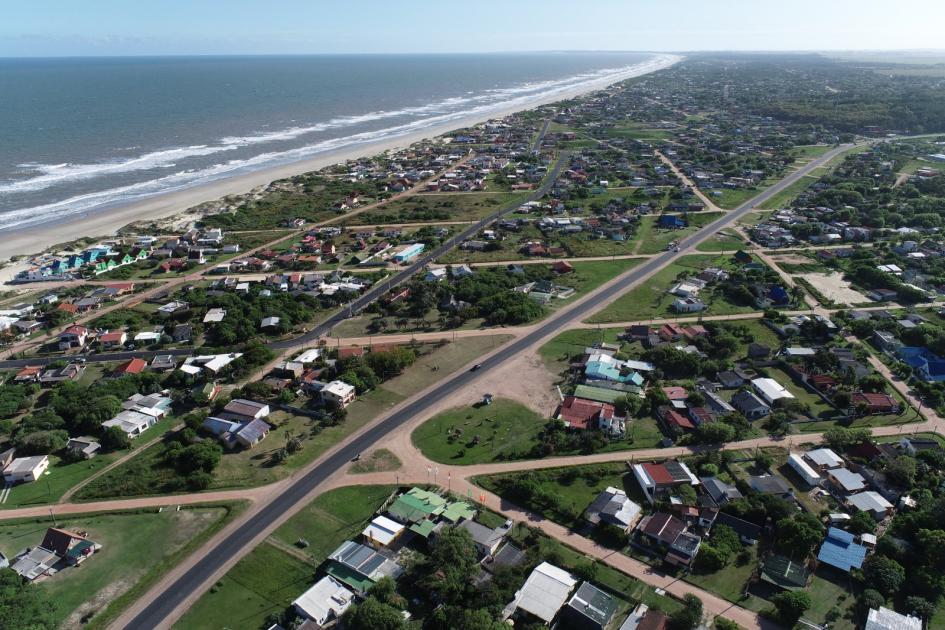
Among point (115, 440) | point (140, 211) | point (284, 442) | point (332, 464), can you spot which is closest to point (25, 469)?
point (115, 440)

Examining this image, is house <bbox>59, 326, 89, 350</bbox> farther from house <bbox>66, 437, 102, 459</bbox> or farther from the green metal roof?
the green metal roof

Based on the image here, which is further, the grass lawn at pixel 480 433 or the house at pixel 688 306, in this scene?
the house at pixel 688 306

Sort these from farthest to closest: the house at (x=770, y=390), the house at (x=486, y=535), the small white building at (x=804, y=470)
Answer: the house at (x=770, y=390) < the small white building at (x=804, y=470) < the house at (x=486, y=535)

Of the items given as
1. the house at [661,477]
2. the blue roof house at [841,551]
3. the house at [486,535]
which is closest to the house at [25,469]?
the house at [486,535]

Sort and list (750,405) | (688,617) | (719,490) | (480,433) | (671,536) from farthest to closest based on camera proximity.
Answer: (750,405) < (480,433) < (719,490) < (671,536) < (688,617)

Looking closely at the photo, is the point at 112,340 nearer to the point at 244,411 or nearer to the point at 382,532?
the point at 244,411

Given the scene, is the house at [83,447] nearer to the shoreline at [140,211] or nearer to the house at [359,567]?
the house at [359,567]

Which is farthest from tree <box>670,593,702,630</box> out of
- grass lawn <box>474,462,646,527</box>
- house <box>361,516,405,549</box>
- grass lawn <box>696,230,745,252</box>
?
grass lawn <box>696,230,745,252</box>
